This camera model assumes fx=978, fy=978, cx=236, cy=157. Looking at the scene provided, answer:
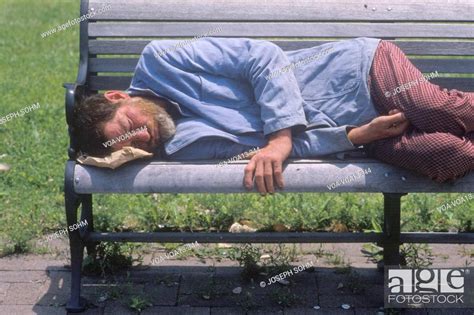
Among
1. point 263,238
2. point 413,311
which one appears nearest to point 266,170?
point 263,238

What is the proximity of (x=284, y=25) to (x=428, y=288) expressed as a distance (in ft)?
4.68

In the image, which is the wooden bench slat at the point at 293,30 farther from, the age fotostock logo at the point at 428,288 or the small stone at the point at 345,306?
the small stone at the point at 345,306

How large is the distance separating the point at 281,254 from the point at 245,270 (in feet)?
0.99

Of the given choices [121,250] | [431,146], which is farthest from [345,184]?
Answer: [121,250]

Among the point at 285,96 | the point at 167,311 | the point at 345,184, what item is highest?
the point at 285,96

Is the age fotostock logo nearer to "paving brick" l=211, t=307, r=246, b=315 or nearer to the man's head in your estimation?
"paving brick" l=211, t=307, r=246, b=315

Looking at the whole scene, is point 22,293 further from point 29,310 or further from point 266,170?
point 266,170

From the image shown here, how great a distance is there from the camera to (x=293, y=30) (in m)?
4.72

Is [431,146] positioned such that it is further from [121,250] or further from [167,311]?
[121,250]

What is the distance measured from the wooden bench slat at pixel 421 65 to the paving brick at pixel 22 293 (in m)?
1.07

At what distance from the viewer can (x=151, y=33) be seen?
4738mm

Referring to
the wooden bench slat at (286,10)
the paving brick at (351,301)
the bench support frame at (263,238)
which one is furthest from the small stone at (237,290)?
the wooden bench slat at (286,10)

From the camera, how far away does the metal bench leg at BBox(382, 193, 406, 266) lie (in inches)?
174

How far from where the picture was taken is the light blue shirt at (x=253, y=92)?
4.20 meters
